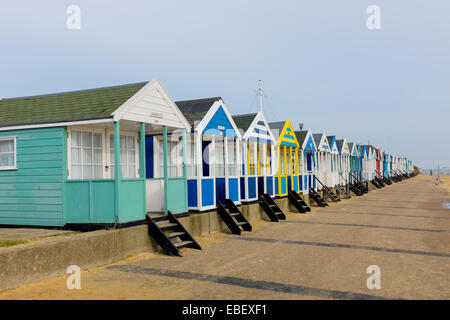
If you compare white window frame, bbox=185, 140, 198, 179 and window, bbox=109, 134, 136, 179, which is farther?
white window frame, bbox=185, 140, 198, 179

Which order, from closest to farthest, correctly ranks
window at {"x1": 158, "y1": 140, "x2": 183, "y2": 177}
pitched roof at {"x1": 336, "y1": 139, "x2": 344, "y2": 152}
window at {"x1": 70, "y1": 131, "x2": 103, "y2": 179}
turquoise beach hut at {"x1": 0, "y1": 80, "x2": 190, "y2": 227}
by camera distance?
turquoise beach hut at {"x1": 0, "y1": 80, "x2": 190, "y2": 227} → window at {"x1": 70, "y1": 131, "x2": 103, "y2": 179} → window at {"x1": 158, "y1": 140, "x2": 183, "y2": 177} → pitched roof at {"x1": 336, "y1": 139, "x2": 344, "y2": 152}

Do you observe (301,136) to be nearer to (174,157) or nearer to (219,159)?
(219,159)

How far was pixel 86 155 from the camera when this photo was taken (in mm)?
9969

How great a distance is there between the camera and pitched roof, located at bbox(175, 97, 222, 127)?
12.8 m

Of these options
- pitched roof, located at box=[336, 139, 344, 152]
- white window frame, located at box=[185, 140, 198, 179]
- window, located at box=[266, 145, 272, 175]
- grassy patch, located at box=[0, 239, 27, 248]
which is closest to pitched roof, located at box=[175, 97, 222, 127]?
white window frame, located at box=[185, 140, 198, 179]

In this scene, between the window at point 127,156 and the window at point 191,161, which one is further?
the window at point 191,161

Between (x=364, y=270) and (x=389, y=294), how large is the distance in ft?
5.24

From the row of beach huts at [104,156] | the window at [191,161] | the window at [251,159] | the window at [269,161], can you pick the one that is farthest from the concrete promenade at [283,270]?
the window at [269,161]

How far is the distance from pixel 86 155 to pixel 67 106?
1302mm

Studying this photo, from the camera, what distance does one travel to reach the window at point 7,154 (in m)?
9.90

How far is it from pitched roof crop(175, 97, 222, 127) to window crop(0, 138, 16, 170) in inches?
199

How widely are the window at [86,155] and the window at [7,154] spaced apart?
5.27 ft

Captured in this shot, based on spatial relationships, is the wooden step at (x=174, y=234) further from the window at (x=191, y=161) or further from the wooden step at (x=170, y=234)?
the window at (x=191, y=161)

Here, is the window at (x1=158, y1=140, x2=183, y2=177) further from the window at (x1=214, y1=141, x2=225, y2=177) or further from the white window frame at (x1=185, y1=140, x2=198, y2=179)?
the window at (x1=214, y1=141, x2=225, y2=177)
